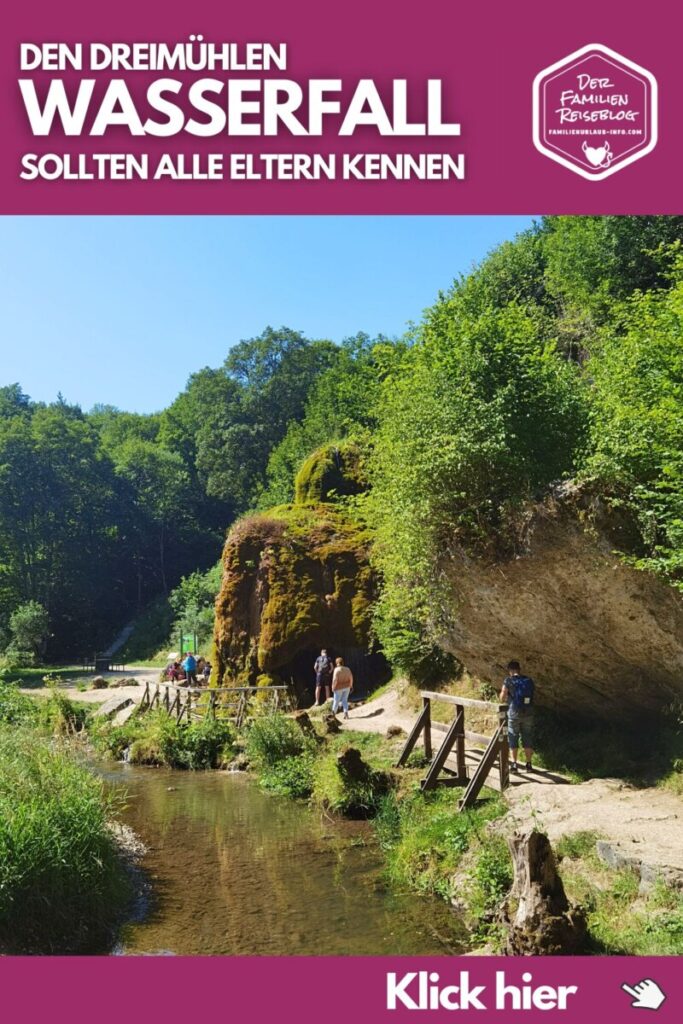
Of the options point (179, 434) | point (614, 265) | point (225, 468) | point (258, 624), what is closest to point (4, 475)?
point (225, 468)

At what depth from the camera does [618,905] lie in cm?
753

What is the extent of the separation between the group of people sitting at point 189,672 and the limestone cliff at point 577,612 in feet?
48.2

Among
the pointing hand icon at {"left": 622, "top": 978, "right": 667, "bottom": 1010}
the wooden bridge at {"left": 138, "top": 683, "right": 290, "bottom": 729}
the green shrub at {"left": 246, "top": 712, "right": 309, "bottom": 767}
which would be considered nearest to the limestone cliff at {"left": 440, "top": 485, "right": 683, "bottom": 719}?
the green shrub at {"left": 246, "top": 712, "right": 309, "bottom": 767}

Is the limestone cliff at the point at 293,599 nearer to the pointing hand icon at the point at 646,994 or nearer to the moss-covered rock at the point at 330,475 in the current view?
the moss-covered rock at the point at 330,475

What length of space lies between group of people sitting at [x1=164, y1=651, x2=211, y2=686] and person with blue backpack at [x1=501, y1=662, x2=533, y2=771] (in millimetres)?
15669

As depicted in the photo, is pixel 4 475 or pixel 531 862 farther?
pixel 4 475

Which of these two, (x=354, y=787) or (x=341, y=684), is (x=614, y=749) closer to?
(x=354, y=787)

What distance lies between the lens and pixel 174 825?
13.4 meters

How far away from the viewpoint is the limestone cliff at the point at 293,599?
22.3 m

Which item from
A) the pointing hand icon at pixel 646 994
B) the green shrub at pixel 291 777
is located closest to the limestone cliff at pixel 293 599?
the green shrub at pixel 291 777

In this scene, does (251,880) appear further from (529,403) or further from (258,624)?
(258,624)

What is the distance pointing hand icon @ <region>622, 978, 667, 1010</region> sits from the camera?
506 centimetres

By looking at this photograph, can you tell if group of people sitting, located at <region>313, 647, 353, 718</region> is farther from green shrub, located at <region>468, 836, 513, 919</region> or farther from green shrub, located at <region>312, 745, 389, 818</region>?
green shrub, located at <region>468, 836, 513, 919</region>

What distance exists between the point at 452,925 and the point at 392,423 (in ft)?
29.7
